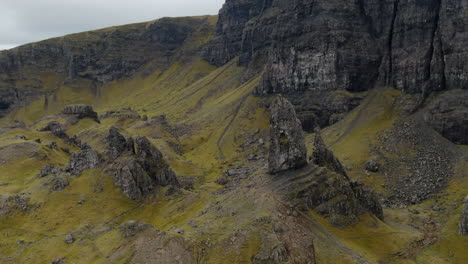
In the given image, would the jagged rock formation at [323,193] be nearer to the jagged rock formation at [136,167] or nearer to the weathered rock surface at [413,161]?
the jagged rock formation at [136,167]

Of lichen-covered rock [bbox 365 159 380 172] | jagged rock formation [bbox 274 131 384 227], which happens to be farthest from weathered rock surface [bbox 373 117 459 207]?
jagged rock formation [bbox 274 131 384 227]

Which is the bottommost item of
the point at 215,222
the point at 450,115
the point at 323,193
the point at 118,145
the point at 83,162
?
the point at 215,222

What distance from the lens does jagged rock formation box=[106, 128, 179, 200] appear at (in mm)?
121500

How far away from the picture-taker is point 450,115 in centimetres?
16250

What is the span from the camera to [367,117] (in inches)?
7520

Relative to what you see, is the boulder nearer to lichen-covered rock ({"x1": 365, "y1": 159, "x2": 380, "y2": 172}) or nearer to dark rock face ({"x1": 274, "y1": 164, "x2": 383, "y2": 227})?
dark rock face ({"x1": 274, "y1": 164, "x2": 383, "y2": 227})

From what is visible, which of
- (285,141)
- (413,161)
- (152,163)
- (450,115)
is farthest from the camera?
(450,115)

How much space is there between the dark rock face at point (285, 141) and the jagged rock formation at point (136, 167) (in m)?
41.9

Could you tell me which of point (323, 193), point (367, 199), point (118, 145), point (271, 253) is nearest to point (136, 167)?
point (118, 145)

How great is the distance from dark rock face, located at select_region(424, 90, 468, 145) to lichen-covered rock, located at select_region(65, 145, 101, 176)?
435ft

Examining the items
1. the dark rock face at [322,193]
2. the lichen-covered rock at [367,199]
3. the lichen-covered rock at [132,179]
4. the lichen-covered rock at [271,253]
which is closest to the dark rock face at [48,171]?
the lichen-covered rock at [132,179]

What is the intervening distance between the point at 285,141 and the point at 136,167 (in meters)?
48.6

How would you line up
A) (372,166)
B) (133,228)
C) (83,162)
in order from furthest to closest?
(372,166), (83,162), (133,228)

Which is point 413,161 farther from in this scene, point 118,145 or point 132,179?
point 118,145
